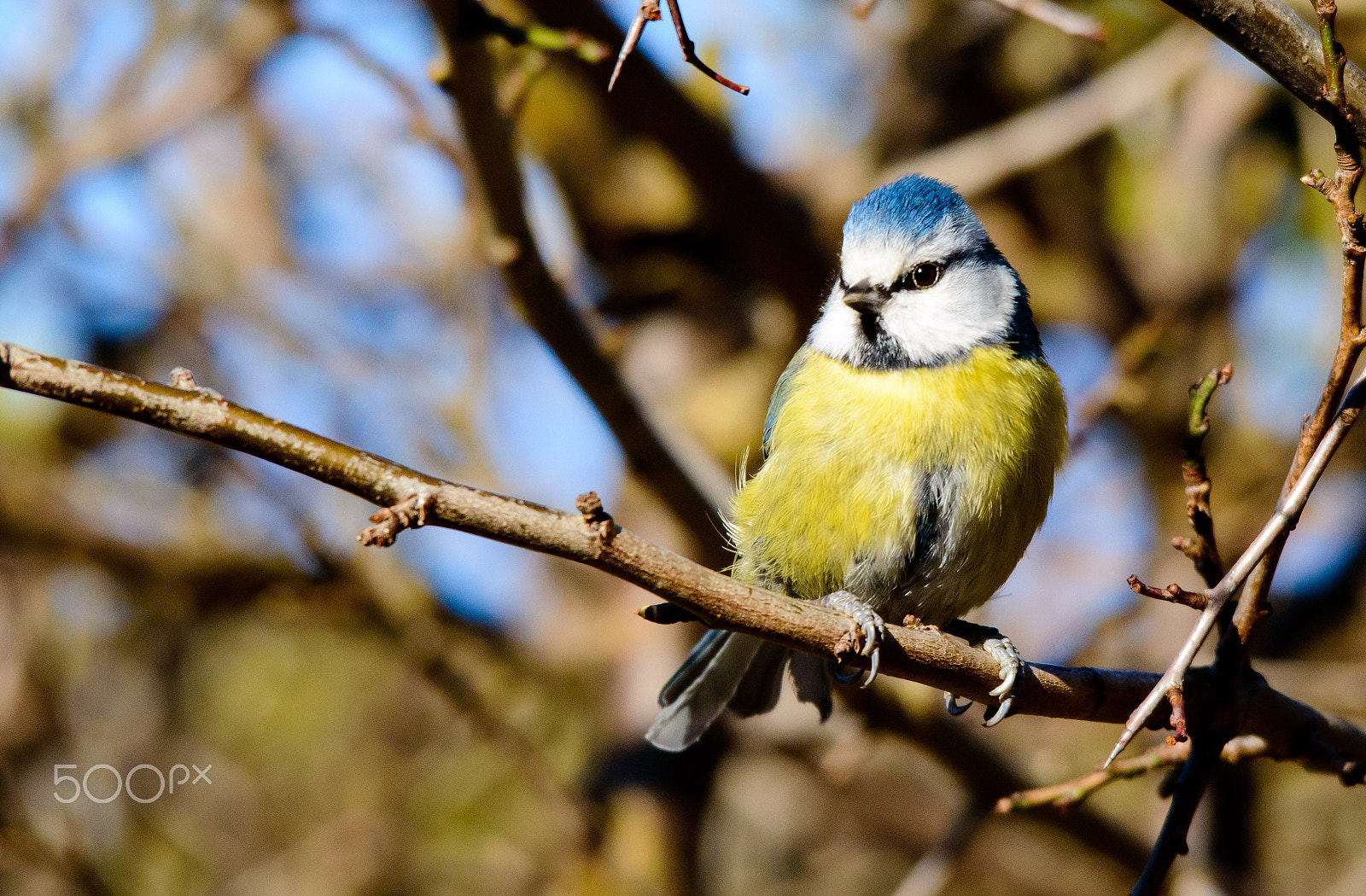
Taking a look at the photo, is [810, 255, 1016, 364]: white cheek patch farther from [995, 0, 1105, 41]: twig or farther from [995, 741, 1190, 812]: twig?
[995, 741, 1190, 812]: twig

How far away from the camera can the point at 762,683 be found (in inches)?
105

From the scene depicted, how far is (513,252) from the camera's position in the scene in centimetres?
230

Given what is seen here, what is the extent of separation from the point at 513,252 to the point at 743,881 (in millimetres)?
4306

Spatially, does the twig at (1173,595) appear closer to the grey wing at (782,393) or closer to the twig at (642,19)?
the twig at (642,19)

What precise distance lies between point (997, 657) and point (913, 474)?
1.63 feet

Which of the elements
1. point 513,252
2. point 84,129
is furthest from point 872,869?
point 84,129

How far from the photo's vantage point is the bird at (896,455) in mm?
2309

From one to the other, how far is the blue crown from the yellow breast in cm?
31

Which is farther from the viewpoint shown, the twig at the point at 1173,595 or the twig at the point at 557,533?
the twig at the point at 1173,595

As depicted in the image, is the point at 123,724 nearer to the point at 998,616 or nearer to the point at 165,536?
the point at 165,536

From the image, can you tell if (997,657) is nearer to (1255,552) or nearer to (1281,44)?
(1255,552)
